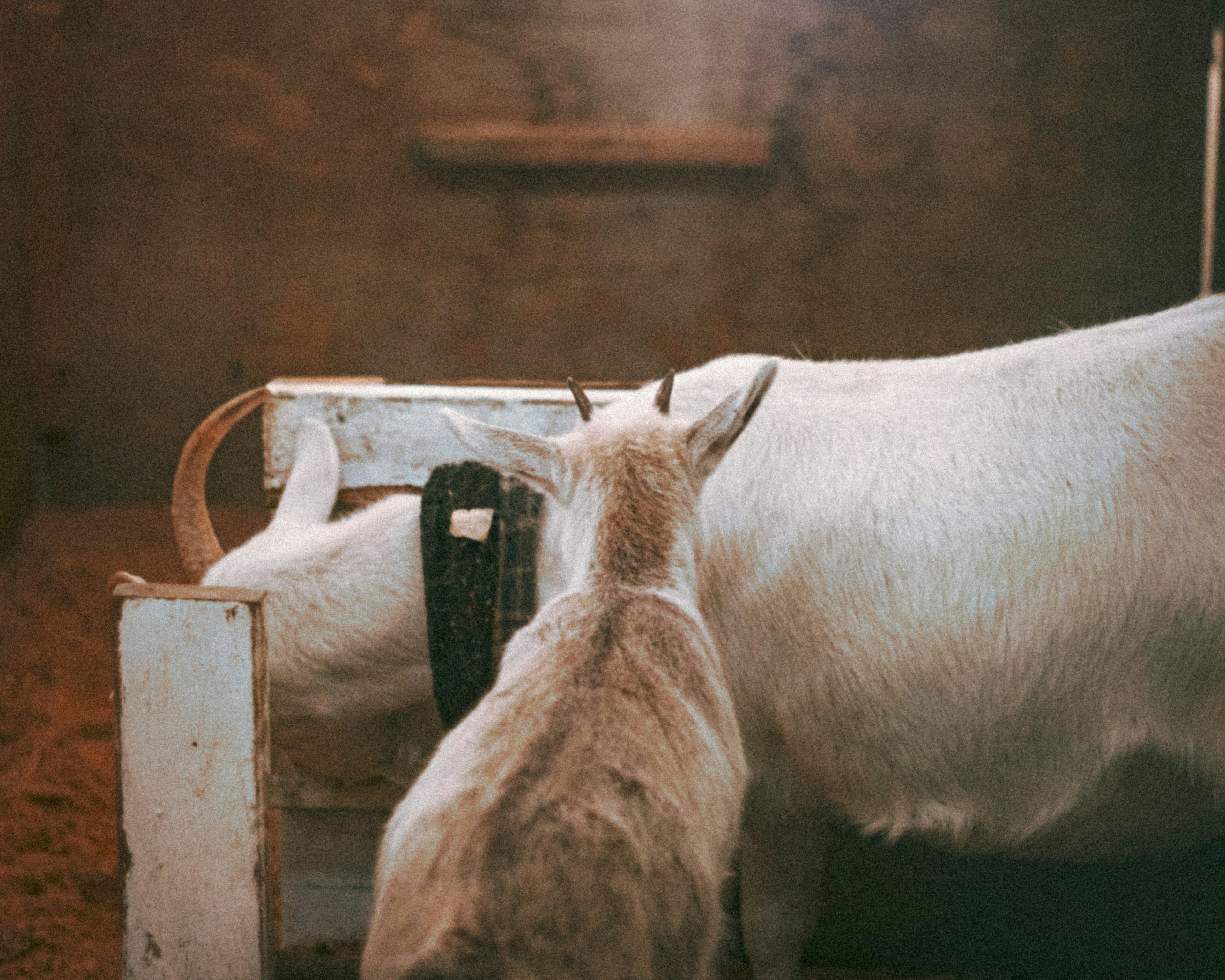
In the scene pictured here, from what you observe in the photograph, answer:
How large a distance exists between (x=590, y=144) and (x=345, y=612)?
396 centimetres

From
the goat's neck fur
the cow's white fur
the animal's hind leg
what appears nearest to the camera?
the goat's neck fur

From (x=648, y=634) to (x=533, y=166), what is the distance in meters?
4.39

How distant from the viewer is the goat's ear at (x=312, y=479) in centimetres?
175

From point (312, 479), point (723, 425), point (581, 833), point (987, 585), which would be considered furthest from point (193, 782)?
point (987, 585)

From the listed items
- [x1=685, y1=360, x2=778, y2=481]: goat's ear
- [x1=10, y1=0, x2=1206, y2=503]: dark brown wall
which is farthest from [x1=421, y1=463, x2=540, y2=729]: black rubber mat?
[x1=10, y1=0, x2=1206, y2=503]: dark brown wall

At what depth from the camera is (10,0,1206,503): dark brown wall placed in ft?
16.1

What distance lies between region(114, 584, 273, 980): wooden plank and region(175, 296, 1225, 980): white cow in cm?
23

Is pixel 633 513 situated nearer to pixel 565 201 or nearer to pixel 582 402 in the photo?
pixel 582 402

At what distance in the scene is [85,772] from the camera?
277 centimetres

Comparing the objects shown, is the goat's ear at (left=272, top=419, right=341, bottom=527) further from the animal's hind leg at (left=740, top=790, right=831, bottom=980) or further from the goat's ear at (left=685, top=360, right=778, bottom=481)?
the animal's hind leg at (left=740, top=790, right=831, bottom=980)

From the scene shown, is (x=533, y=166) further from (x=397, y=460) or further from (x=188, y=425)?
(x=397, y=460)

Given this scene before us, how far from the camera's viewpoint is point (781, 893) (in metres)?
1.68

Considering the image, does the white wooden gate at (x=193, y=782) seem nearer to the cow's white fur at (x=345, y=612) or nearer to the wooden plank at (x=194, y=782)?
the wooden plank at (x=194, y=782)

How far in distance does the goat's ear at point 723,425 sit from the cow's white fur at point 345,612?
0.49 meters
